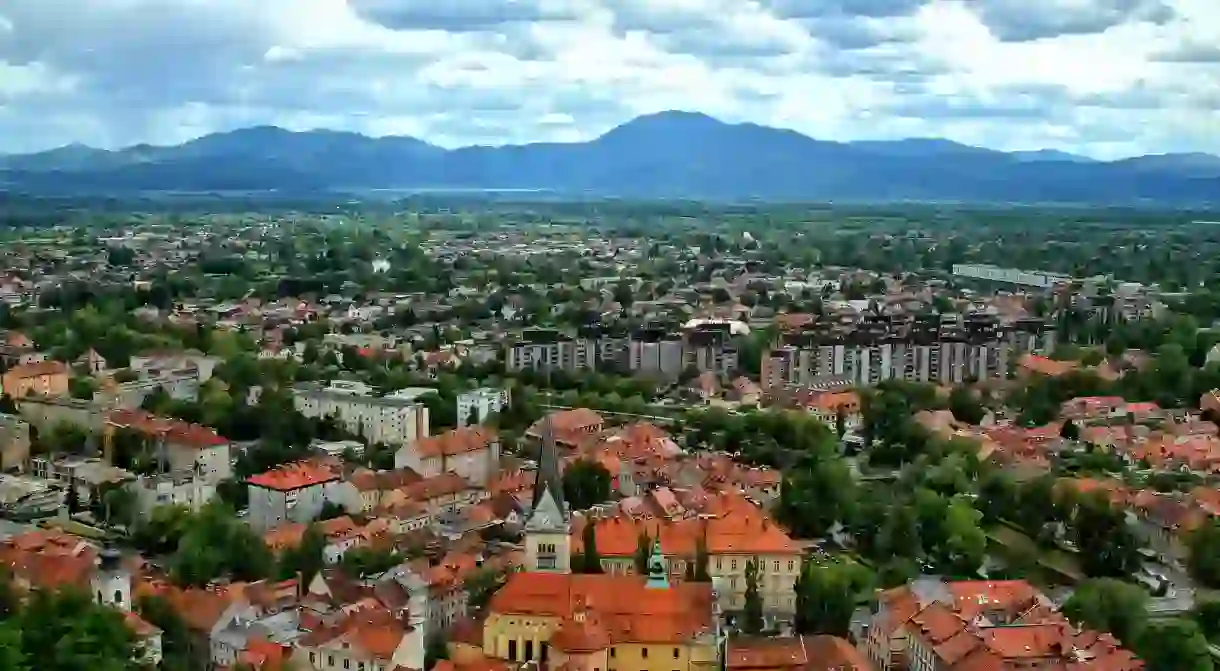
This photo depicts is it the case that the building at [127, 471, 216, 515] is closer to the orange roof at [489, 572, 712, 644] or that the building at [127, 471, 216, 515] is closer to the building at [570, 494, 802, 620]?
the building at [570, 494, 802, 620]

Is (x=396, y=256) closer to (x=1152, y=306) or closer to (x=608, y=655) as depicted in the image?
(x=1152, y=306)

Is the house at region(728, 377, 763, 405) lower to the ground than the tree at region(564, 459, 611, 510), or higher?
lower

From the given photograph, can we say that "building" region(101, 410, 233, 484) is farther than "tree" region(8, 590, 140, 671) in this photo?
Yes

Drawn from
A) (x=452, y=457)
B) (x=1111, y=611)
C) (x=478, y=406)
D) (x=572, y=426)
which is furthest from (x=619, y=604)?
(x=478, y=406)

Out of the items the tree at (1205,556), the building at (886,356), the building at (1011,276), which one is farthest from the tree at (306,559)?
the building at (1011,276)

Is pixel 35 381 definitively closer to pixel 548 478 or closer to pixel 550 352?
pixel 550 352

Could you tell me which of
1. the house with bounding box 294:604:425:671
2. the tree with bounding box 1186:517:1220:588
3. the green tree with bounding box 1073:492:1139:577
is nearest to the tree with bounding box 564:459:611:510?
the green tree with bounding box 1073:492:1139:577
